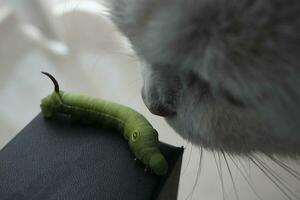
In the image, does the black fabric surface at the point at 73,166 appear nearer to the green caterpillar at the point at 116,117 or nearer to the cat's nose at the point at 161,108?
the green caterpillar at the point at 116,117

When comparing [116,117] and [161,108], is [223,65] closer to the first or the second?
[161,108]

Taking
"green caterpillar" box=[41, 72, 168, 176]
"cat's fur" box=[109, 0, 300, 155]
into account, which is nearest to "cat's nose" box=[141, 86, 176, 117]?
"cat's fur" box=[109, 0, 300, 155]

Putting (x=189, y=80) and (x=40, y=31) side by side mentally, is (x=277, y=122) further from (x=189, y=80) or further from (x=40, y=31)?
(x=40, y=31)

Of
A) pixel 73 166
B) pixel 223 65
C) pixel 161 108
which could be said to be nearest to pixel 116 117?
pixel 73 166

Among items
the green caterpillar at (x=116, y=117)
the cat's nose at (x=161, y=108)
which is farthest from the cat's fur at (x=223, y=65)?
the green caterpillar at (x=116, y=117)

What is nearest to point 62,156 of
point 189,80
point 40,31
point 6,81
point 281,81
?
point 189,80

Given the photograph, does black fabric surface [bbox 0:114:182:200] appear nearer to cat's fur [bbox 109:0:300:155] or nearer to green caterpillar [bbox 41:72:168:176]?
green caterpillar [bbox 41:72:168:176]
